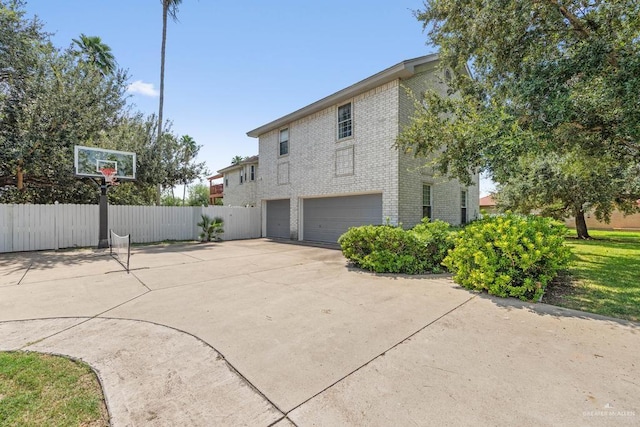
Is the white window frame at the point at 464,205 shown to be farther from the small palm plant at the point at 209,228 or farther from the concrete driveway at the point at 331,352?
the small palm plant at the point at 209,228

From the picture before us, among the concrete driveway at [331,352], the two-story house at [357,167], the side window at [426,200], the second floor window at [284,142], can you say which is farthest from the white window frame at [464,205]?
the concrete driveway at [331,352]

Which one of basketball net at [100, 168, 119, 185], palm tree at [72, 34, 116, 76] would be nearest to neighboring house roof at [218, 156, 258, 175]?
basketball net at [100, 168, 119, 185]

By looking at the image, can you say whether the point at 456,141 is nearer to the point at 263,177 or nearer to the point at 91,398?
the point at 91,398

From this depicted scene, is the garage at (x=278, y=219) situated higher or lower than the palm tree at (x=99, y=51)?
lower

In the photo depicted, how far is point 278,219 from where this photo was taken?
1659cm

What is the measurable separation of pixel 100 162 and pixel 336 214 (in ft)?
34.1

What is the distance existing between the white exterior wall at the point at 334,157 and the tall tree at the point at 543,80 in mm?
2510

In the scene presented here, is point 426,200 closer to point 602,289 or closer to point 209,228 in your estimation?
point 602,289

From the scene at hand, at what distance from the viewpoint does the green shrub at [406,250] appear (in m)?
7.00

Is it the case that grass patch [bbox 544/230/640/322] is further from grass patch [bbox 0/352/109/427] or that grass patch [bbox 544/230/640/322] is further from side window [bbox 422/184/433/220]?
grass patch [bbox 0/352/109/427]

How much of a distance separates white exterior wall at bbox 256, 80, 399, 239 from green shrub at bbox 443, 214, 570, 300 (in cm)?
473

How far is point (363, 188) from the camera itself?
452 inches

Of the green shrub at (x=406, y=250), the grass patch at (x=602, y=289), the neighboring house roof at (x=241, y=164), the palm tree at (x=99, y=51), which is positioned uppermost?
the palm tree at (x=99, y=51)

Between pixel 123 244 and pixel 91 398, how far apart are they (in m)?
12.6
